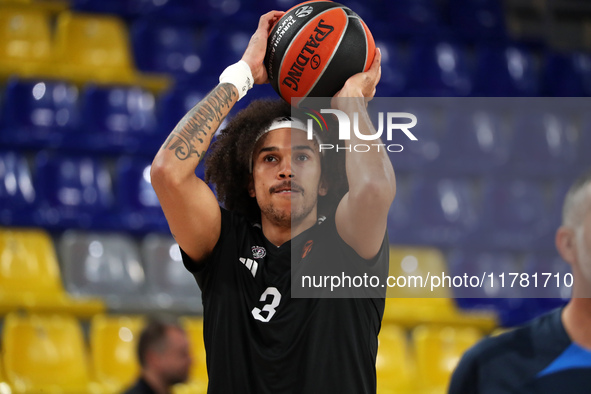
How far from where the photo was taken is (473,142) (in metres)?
6.27

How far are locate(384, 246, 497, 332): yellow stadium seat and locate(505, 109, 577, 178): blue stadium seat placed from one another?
114 centimetres

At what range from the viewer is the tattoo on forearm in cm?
218

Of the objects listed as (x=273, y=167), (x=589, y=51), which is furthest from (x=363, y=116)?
(x=589, y=51)

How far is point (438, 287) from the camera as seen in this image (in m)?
5.76

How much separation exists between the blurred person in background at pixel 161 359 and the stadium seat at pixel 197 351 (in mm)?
820

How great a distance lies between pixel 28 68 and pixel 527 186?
404 centimetres

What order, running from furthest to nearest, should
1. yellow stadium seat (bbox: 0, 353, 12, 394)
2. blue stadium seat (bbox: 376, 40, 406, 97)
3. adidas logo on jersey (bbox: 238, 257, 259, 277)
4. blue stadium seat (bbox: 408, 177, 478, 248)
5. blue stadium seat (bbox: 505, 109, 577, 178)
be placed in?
blue stadium seat (bbox: 376, 40, 406, 97)
blue stadium seat (bbox: 505, 109, 577, 178)
blue stadium seat (bbox: 408, 177, 478, 248)
yellow stadium seat (bbox: 0, 353, 12, 394)
adidas logo on jersey (bbox: 238, 257, 259, 277)

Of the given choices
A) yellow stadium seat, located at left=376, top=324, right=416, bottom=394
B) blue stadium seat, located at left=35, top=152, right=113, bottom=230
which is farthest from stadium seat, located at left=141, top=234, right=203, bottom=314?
yellow stadium seat, located at left=376, top=324, right=416, bottom=394

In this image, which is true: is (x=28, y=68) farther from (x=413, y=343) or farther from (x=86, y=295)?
(x=413, y=343)

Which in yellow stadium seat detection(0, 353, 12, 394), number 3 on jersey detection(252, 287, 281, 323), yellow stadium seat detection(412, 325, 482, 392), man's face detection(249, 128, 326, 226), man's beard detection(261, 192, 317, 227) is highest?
man's face detection(249, 128, 326, 226)

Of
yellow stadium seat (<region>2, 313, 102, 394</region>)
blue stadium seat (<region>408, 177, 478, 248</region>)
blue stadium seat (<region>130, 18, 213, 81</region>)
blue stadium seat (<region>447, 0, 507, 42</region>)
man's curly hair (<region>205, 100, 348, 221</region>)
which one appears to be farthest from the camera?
blue stadium seat (<region>447, 0, 507, 42</region>)

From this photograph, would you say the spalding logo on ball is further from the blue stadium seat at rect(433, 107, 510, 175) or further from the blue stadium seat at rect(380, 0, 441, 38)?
the blue stadium seat at rect(380, 0, 441, 38)

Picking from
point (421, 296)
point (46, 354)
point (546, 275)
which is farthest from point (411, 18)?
point (46, 354)

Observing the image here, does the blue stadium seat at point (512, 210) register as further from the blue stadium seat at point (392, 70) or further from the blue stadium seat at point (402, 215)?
the blue stadium seat at point (392, 70)
